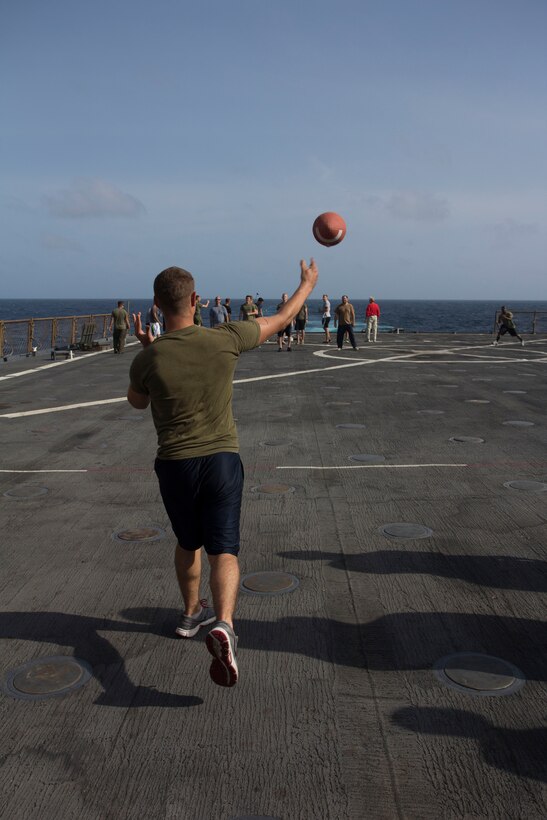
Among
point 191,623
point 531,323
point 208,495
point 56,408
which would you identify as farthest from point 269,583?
point 531,323

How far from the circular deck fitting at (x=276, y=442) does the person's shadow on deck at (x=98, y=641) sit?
5.31 meters

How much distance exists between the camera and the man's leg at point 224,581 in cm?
373

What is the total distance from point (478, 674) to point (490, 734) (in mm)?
512

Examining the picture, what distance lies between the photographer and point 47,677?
3727 mm

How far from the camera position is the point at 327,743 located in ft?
10.3

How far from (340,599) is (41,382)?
1435 cm

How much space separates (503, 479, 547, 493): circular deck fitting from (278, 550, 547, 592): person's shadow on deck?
2.13 meters

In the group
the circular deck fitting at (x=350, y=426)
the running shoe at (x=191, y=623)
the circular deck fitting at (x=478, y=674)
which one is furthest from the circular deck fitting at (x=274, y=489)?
the circular deck fitting at (x=350, y=426)

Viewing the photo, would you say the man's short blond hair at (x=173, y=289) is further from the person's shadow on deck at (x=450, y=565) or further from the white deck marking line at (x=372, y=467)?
the white deck marking line at (x=372, y=467)

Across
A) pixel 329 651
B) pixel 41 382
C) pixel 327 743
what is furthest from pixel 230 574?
pixel 41 382

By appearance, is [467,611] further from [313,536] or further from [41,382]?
[41,382]

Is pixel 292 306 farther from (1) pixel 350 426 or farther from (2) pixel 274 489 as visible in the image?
(1) pixel 350 426

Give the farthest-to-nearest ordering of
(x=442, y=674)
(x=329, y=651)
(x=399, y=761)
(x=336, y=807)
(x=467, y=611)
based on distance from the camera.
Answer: (x=467, y=611)
(x=329, y=651)
(x=442, y=674)
(x=399, y=761)
(x=336, y=807)

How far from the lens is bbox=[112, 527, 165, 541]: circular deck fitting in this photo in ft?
19.4
